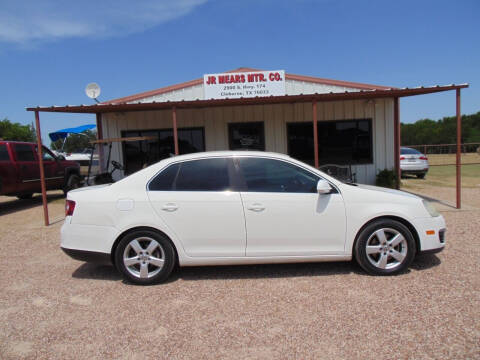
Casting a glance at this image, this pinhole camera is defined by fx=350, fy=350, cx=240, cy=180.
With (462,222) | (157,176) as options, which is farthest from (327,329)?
(462,222)

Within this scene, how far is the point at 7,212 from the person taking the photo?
32.0ft

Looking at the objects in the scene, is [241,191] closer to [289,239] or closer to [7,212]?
[289,239]

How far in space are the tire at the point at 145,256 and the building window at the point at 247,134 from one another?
7662 millimetres

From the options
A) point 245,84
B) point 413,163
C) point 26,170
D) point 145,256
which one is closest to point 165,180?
point 145,256

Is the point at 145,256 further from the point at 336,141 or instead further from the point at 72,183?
the point at 72,183

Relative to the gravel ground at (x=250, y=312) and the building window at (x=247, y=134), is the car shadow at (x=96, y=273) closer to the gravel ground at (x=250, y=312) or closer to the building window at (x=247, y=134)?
the gravel ground at (x=250, y=312)

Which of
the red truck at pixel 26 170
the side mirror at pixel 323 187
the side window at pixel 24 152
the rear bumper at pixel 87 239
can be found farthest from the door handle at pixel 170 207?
the side window at pixel 24 152

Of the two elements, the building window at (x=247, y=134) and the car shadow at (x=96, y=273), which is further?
the building window at (x=247, y=134)

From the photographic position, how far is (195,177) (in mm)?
4059

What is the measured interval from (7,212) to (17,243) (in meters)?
4.27

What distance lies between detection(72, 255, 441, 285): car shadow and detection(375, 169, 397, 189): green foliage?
625cm

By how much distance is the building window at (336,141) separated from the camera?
1114cm

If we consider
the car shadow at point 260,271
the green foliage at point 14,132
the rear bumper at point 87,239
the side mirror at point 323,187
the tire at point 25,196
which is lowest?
the car shadow at point 260,271

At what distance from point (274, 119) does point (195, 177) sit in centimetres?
757
